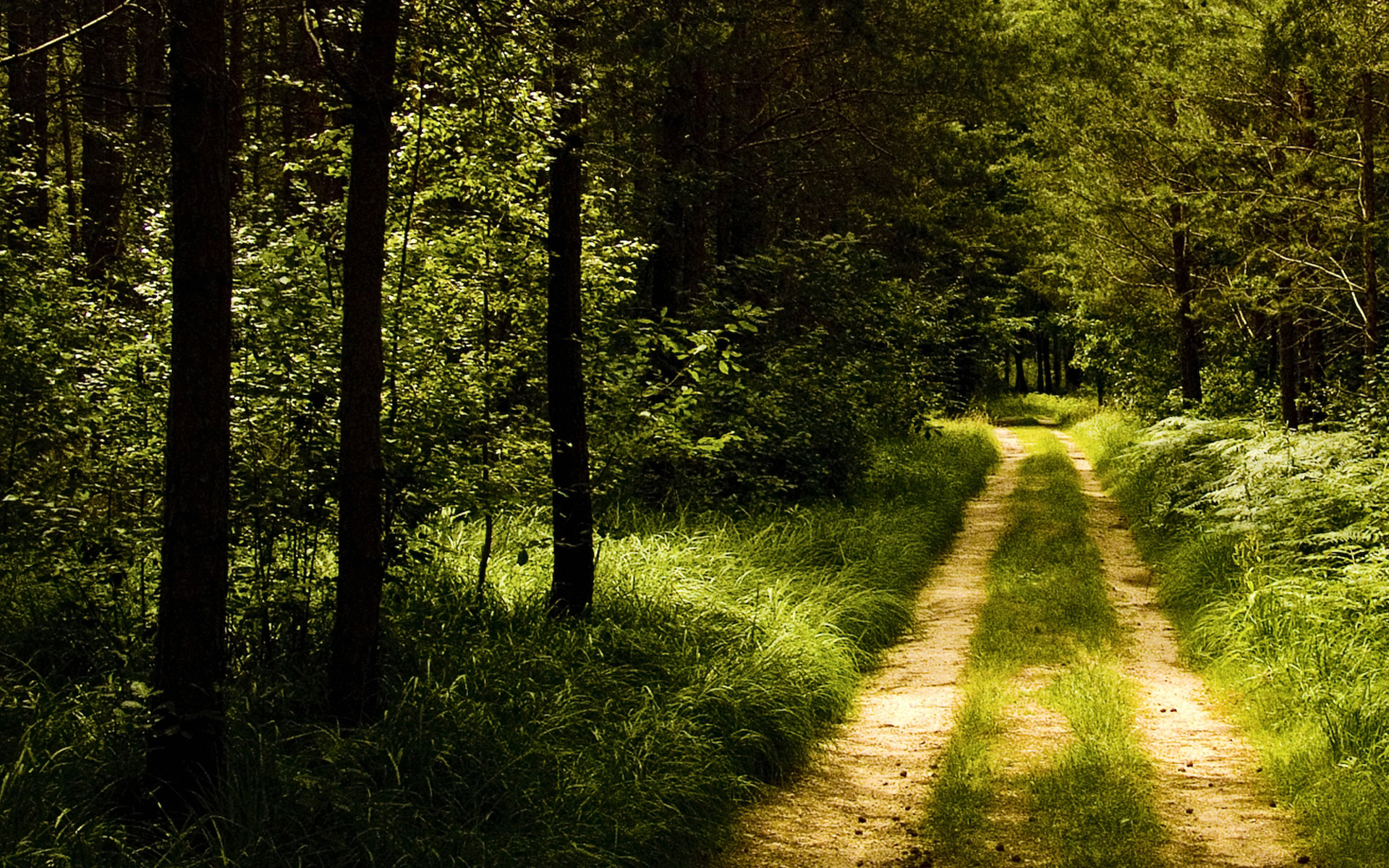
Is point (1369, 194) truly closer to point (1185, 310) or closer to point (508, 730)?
point (1185, 310)

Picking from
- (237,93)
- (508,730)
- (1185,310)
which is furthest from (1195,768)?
(1185,310)

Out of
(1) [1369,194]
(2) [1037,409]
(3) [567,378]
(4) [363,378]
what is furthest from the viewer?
(2) [1037,409]

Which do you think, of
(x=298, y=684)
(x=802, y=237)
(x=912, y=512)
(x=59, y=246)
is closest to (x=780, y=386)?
(x=912, y=512)

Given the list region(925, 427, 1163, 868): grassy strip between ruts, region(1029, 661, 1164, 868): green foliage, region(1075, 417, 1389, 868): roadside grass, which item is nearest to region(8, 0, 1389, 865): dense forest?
region(1075, 417, 1389, 868): roadside grass

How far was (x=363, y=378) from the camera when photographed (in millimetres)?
4941

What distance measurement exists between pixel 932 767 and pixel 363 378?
A: 3944 mm

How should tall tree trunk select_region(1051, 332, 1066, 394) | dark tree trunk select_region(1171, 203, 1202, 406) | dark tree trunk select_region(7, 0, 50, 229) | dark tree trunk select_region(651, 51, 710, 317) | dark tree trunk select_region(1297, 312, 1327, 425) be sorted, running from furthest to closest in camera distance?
tall tree trunk select_region(1051, 332, 1066, 394), dark tree trunk select_region(1171, 203, 1202, 406), dark tree trunk select_region(1297, 312, 1327, 425), dark tree trunk select_region(651, 51, 710, 317), dark tree trunk select_region(7, 0, 50, 229)

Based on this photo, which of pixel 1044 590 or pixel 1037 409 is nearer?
pixel 1044 590

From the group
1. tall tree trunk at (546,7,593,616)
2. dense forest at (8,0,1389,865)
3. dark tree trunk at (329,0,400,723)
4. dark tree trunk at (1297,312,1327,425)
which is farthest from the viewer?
dark tree trunk at (1297,312,1327,425)

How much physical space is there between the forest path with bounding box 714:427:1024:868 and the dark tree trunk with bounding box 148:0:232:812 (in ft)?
8.28

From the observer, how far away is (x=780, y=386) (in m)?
13.6

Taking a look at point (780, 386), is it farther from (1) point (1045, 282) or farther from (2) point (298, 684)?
(1) point (1045, 282)

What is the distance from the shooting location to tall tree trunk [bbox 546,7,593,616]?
7.34m

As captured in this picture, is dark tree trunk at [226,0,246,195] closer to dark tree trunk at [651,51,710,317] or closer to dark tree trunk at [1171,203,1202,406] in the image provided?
dark tree trunk at [651,51,710,317]
